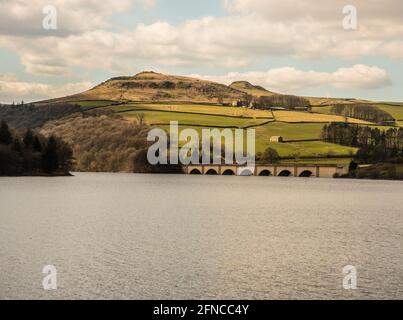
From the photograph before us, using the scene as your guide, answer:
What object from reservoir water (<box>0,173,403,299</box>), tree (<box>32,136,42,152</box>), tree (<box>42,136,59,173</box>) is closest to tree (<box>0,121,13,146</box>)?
tree (<box>32,136,42,152</box>)

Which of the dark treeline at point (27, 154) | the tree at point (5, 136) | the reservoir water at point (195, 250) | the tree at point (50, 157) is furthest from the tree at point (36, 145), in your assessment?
the reservoir water at point (195, 250)

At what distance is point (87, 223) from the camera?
7306 cm

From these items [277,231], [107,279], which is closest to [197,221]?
[277,231]

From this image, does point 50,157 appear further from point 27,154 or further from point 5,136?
point 5,136

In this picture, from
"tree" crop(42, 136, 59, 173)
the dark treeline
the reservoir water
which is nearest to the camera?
the reservoir water

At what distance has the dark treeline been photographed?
166m

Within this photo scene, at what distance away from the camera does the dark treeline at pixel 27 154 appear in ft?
546

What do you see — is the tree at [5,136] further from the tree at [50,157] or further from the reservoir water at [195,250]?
the reservoir water at [195,250]

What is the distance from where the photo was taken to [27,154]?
6742 inches

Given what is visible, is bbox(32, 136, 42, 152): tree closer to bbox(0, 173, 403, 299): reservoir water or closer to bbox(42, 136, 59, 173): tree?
bbox(42, 136, 59, 173): tree

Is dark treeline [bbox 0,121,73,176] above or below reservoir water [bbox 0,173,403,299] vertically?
above

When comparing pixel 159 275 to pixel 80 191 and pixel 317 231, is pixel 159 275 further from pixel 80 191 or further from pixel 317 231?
pixel 80 191

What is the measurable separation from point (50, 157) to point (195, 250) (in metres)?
126
